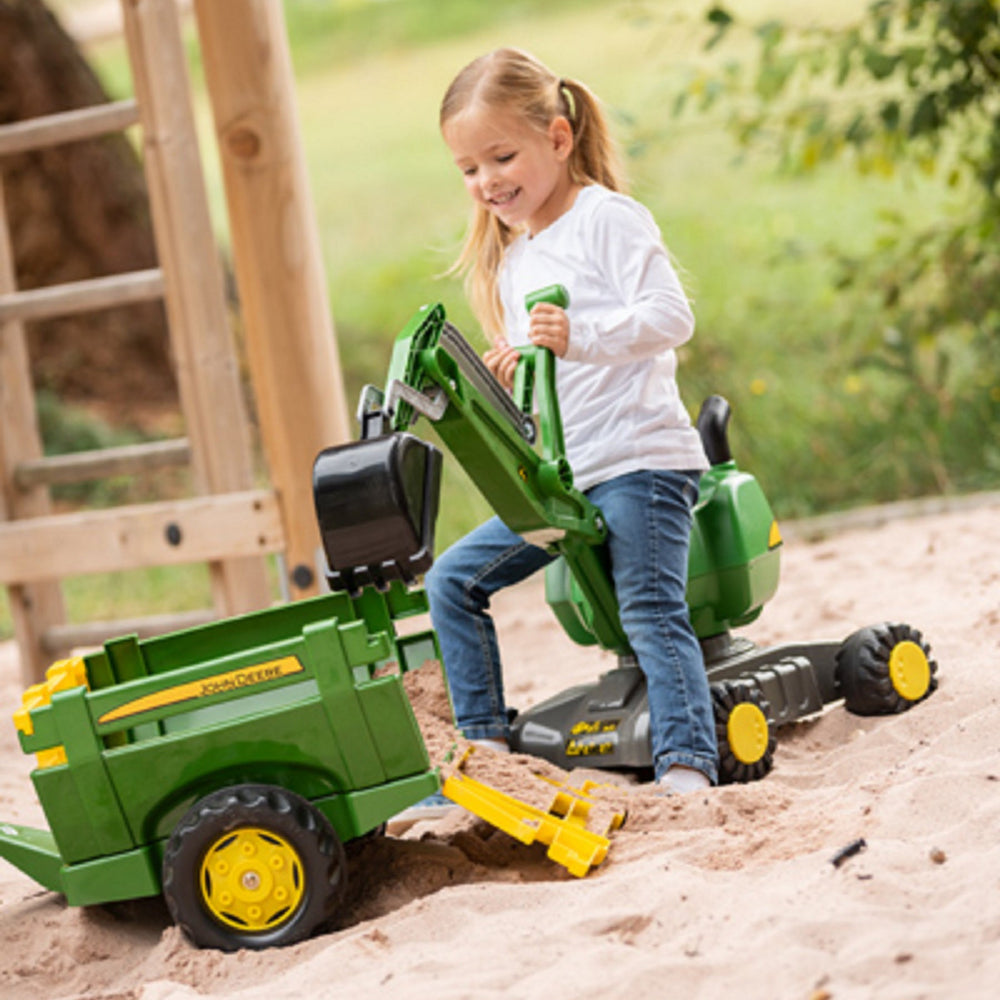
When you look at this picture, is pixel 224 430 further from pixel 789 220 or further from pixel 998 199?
pixel 789 220

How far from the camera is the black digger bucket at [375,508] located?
1.93 metres

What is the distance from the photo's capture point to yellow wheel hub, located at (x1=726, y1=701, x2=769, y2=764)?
2498 mm

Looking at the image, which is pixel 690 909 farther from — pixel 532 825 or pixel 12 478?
pixel 12 478

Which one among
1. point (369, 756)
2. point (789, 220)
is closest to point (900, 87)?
point (789, 220)

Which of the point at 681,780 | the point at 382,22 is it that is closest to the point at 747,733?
the point at 681,780

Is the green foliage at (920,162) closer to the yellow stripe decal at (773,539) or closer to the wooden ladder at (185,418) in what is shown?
the wooden ladder at (185,418)

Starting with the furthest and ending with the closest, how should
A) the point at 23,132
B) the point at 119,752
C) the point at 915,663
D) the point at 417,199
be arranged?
the point at 417,199 → the point at 23,132 → the point at 915,663 → the point at 119,752

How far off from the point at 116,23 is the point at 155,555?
655 cm

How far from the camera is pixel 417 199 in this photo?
10633 millimetres

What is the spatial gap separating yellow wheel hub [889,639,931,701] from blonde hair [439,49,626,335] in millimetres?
980

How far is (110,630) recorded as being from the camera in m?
4.22

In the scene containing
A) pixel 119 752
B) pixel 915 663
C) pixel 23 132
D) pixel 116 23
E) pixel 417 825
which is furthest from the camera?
pixel 116 23

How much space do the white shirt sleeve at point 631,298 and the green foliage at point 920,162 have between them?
2406 millimetres

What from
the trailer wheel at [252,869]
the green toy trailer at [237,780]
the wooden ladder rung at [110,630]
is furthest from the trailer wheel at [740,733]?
the wooden ladder rung at [110,630]
